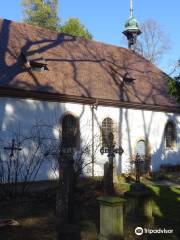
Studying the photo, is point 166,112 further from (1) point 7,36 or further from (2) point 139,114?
(1) point 7,36

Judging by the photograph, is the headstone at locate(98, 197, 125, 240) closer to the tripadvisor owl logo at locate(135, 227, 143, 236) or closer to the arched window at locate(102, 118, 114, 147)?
the tripadvisor owl logo at locate(135, 227, 143, 236)

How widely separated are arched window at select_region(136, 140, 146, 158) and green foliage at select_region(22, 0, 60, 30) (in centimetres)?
2054

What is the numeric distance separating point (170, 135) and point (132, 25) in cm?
1158

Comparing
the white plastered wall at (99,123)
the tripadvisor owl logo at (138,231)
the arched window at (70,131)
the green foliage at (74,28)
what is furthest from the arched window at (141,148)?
the green foliage at (74,28)

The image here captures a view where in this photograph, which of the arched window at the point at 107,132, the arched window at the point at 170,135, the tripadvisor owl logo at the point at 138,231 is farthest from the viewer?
the arched window at the point at 170,135

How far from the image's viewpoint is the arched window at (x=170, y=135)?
77.1 feet

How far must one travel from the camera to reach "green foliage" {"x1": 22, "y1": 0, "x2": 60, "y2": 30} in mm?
37750

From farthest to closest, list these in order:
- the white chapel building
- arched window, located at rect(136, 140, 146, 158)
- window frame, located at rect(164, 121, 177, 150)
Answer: window frame, located at rect(164, 121, 177, 150) < arched window, located at rect(136, 140, 146, 158) < the white chapel building

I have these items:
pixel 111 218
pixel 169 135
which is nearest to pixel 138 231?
pixel 111 218

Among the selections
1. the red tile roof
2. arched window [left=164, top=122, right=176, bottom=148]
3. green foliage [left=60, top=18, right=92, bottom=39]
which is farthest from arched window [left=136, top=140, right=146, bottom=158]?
green foliage [left=60, top=18, right=92, bottom=39]

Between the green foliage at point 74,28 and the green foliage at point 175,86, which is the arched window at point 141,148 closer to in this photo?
the green foliage at point 175,86

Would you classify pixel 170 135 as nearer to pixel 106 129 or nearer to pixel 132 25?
pixel 106 129

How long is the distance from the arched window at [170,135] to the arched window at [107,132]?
4.90 metres

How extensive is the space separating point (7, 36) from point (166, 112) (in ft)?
35.7
